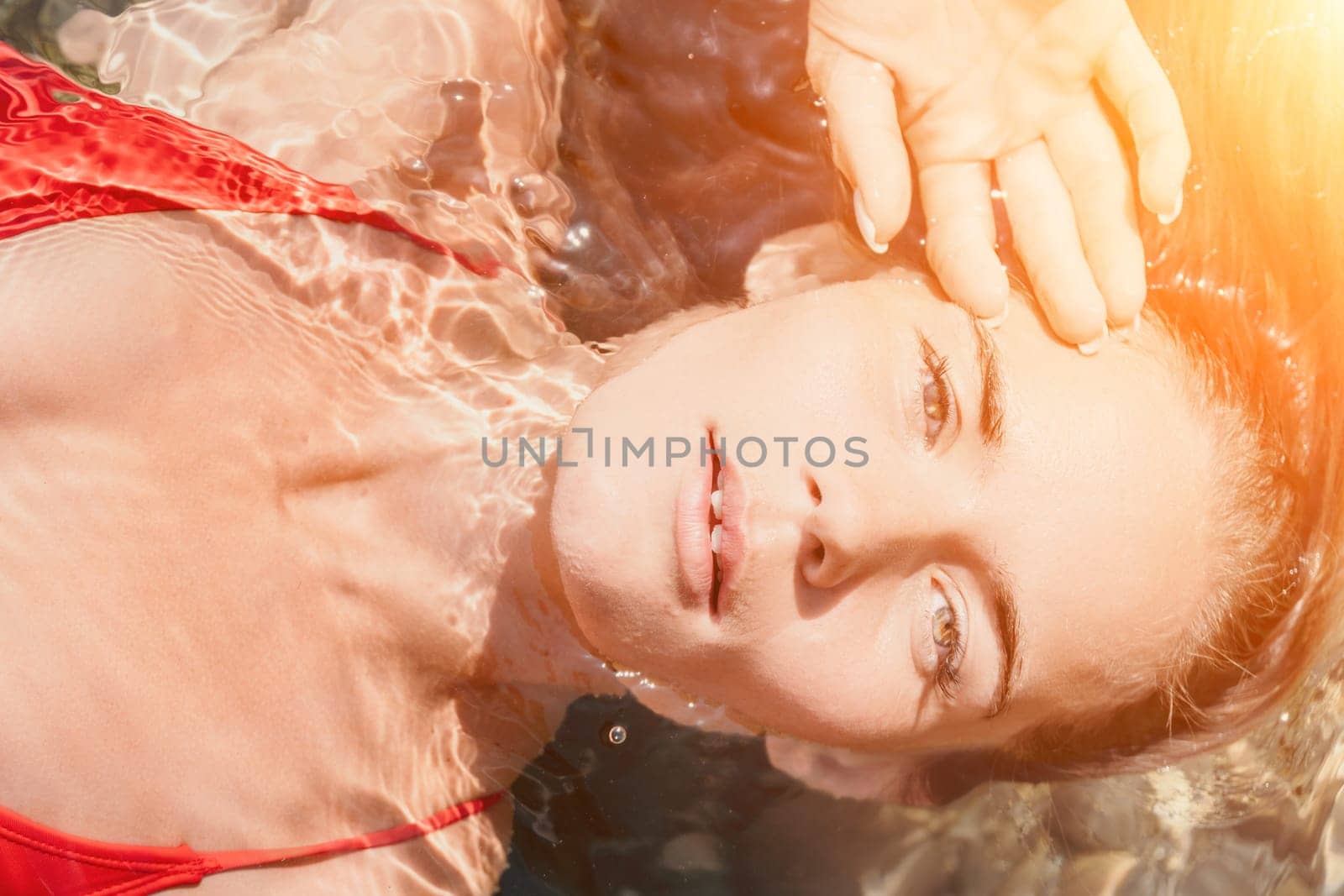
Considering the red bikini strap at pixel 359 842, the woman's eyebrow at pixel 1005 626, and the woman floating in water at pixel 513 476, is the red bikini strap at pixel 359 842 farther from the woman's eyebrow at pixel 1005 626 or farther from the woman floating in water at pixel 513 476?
the woman's eyebrow at pixel 1005 626

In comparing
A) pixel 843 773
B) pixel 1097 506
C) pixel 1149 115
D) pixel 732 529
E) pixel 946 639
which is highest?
pixel 1149 115

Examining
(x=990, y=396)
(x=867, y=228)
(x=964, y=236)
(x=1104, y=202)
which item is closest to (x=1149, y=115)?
(x=1104, y=202)

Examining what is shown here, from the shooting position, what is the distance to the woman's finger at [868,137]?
142cm

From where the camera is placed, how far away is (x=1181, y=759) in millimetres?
1554

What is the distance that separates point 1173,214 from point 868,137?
44 centimetres

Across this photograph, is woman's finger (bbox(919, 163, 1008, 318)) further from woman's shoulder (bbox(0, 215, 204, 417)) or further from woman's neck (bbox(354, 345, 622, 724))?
woman's shoulder (bbox(0, 215, 204, 417))

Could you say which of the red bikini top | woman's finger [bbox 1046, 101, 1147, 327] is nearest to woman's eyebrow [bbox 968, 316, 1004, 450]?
woman's finger [bbox 1046, 101, 1147, 327]

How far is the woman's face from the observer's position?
1.10 meters

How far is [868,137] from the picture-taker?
146 cm

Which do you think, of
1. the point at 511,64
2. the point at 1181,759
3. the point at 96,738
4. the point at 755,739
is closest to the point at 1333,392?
the point at 1181,759

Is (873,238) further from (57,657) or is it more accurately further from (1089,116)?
(57,657)

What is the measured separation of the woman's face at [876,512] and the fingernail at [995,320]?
0.13 ft

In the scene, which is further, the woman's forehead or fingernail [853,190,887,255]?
fingernail [853,190,887,255]

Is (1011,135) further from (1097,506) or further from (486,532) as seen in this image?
(486,532)
